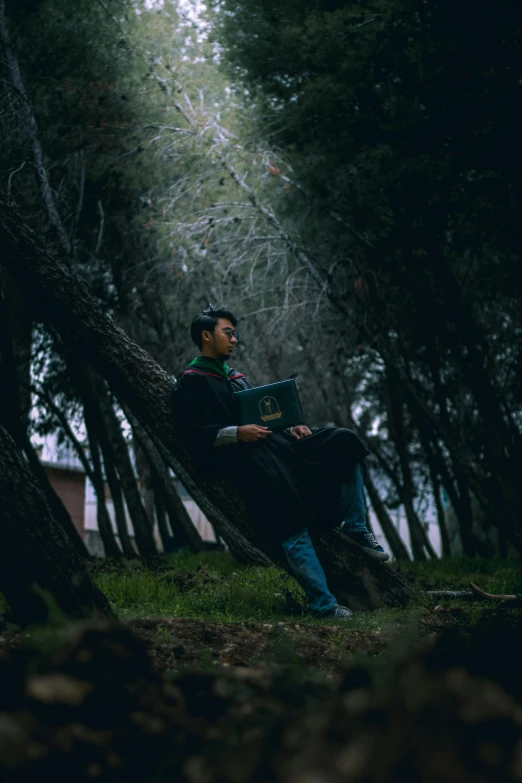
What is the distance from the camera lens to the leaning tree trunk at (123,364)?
495cm

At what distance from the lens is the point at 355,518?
5.31 meters

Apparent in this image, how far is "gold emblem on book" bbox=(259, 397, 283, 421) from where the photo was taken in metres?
5.12

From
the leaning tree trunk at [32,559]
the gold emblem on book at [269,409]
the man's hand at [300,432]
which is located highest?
the gold emblem on book at [269,409]

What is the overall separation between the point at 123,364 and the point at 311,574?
1875mm

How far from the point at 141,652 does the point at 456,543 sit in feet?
70.2

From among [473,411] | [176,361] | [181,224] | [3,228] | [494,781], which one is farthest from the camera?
[473,411]

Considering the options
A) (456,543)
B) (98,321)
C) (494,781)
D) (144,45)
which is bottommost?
(456,543)

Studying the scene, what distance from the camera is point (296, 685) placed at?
1.98 m

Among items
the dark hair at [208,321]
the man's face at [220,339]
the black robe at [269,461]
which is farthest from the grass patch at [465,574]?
the dark hair at [208,321]

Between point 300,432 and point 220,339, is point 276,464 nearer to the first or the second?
point 300,432

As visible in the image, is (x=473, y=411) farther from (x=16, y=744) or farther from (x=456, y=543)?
(x=16, y=744)

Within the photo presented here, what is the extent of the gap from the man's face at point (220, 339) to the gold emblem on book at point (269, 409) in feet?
1.79

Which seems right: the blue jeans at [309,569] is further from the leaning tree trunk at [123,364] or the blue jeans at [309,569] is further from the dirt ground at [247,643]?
the dirt ground at [247,643]

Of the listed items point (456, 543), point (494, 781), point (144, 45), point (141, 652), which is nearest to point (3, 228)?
point (141, 652)
